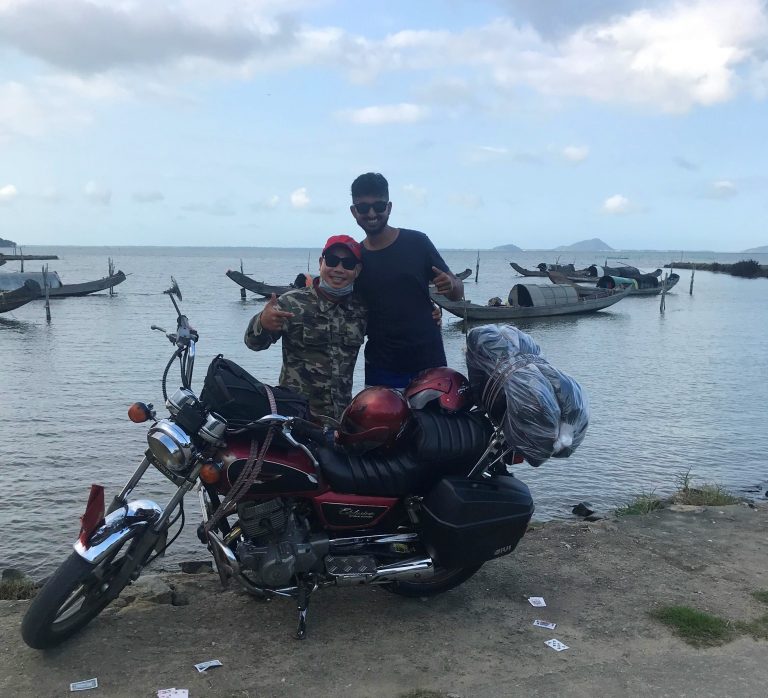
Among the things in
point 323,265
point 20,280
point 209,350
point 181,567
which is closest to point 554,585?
point 323,265

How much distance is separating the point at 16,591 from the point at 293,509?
2.23 m

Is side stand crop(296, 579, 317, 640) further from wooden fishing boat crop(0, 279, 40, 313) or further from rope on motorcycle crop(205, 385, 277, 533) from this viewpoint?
wooden fishing boat crop(0, 279, 40, 313)

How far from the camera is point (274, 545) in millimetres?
3561

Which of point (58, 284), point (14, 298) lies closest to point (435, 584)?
point (14, 298)

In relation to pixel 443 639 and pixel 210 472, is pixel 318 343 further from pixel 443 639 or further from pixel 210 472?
pixel 443 639

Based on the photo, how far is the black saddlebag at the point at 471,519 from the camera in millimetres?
3746

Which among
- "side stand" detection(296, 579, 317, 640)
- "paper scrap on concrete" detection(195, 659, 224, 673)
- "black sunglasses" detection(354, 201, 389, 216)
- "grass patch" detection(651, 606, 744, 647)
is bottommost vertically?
"grass patch" detection(651, 606, 744, 647)

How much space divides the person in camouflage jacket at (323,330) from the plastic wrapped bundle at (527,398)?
0.87 m

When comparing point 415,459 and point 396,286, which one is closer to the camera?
point 415,459

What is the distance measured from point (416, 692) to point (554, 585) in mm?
1496

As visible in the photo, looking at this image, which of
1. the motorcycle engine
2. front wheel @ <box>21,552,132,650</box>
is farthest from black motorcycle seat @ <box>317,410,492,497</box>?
front wheel @ <box>21,552,132,650</box>

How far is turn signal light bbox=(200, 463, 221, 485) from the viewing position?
3395 mm

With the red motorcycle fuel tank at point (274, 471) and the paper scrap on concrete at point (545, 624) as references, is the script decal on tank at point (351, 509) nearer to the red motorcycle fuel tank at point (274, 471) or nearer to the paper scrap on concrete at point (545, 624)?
the red motorcycle fuel tank at point (274, 471)

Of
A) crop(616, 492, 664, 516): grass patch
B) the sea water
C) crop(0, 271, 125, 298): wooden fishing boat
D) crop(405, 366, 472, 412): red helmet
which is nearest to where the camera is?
crop(405, 366, 472, 412): red helmet
